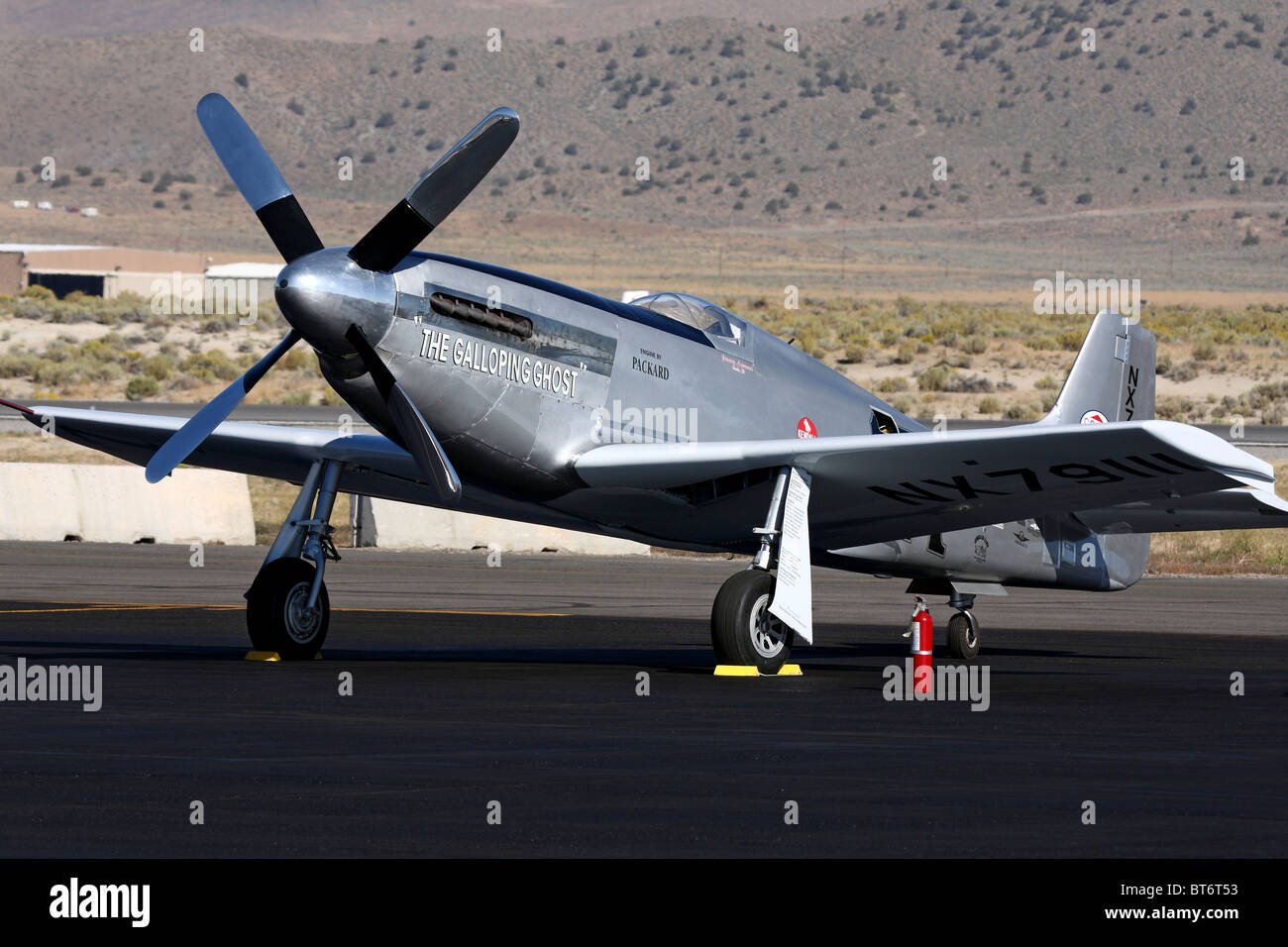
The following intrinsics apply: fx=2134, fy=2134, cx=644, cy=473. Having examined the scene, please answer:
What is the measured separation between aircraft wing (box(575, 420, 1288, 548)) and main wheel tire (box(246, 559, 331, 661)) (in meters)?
2.63

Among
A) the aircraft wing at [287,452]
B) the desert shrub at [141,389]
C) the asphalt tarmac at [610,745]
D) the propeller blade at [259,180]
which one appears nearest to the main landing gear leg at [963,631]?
the asphalt tarmac at [610,745]

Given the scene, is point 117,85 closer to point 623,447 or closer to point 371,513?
point 371,513

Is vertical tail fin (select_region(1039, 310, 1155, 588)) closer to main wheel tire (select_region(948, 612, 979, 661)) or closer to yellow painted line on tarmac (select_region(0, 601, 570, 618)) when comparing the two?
main wheel tire (select_region(948, 612, 979, 661))

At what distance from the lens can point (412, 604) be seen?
26297mm

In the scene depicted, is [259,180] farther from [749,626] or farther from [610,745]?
[610,745]

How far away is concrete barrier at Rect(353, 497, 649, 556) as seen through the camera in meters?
36.7

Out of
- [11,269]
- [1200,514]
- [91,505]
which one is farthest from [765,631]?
[11,269]

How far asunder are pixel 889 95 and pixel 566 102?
29.5 meters

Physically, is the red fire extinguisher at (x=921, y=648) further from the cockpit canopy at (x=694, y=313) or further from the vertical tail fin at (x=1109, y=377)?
the vertical tail fin at (x=1109, y=377)

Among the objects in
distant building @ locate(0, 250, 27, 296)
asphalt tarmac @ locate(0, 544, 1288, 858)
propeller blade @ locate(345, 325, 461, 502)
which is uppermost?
→ distant building @ locate(0, 250, 27, 296)

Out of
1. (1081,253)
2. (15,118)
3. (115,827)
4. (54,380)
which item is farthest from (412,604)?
(15,118)

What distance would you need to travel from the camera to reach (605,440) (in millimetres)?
17781

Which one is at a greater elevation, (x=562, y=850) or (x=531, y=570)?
(x=531, y=570)

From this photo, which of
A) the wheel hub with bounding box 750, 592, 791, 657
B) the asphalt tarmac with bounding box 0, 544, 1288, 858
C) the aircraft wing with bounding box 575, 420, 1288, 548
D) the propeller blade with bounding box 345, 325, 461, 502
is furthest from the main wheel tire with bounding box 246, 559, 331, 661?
the wheel hub with bounding box 750, 592, 791, 657
